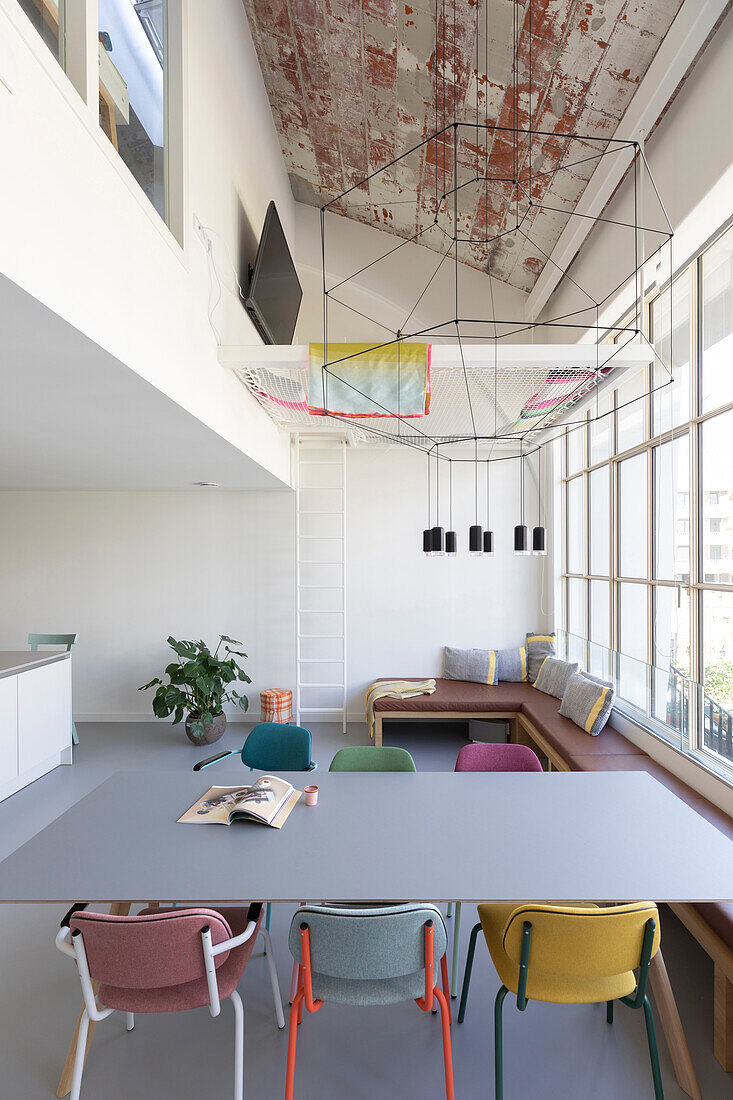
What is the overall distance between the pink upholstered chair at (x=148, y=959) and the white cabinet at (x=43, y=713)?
3.13 meters

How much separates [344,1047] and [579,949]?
1.04m

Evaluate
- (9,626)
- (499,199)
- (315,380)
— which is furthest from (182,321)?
(9,626)

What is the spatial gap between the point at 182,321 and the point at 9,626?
5204 millimetres

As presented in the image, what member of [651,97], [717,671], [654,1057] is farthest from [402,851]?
[651,97]

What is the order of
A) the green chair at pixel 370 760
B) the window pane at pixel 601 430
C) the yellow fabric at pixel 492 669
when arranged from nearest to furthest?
the green chair at pixel 370 760 < the window pane at pixel 601 430 < the yellow fabric at pixel 492 669

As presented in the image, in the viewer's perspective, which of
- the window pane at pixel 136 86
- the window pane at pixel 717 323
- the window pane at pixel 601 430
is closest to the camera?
the window pane at pixel 136 86

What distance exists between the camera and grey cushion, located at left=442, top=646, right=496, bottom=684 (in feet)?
20.5

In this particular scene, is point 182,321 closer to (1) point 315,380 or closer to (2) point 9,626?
(1) point 315,380

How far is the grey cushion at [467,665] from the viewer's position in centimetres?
625

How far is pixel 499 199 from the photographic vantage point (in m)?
4.51

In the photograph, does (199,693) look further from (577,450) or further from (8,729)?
(577,450)

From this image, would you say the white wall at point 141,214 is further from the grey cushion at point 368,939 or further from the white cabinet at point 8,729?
the white cabinet at point 8,729

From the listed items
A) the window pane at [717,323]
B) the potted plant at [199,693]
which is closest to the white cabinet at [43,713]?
the potted plant at [199,693]

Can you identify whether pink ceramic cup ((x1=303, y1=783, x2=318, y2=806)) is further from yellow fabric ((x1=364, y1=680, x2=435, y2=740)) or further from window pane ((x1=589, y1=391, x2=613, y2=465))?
window pane ((x1=589, y1=391, x2=613, y2=465))
